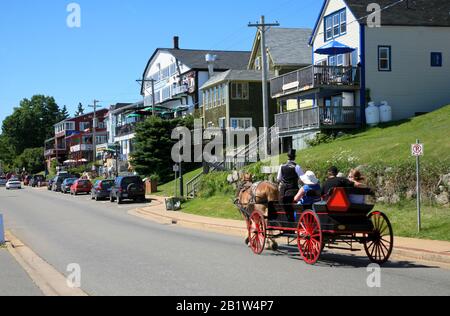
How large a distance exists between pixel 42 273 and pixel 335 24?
32079mm

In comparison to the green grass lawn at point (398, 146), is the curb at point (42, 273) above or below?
below

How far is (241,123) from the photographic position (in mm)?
52312

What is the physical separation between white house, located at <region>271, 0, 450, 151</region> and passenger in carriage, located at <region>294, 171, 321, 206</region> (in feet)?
75.1

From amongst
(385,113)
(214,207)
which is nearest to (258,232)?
(214,207)

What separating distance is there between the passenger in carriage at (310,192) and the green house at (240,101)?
39.1 m

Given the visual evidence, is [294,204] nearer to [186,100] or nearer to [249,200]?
[249,200]

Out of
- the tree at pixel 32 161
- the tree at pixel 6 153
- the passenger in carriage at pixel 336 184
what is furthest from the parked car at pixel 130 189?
the tree at pixel 6 153

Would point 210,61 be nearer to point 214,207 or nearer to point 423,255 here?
point 214,207

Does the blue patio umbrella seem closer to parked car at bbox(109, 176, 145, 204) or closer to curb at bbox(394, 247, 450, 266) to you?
parked car at bbox(109, 176, 145, 204)

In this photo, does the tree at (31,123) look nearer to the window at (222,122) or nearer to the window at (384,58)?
the window at (222,122)

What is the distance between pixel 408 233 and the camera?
15.5 meters

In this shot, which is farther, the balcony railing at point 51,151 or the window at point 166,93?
the balcony railing at point 51,151

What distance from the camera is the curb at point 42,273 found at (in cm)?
925
